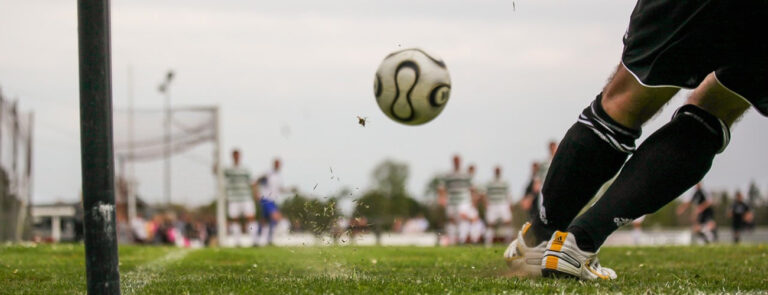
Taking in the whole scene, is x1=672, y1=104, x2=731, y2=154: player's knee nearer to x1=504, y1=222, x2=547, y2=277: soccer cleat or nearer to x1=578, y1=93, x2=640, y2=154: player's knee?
x1=578, y1=93, x2=640, y2=154: player's knee

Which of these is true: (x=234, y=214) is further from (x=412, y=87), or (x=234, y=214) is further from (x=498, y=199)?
(x=412, y=87)

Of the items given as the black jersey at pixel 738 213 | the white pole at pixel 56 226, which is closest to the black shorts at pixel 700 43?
the black jersey at pixel 738 213

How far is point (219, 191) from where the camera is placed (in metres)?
19.8

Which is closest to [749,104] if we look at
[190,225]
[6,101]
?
[6,101]

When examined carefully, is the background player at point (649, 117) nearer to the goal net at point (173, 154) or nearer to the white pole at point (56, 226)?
the goal net at point (173, 154)

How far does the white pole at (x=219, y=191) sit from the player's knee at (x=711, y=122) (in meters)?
16.6

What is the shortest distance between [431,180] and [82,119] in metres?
107

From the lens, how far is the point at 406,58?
430 centimetres

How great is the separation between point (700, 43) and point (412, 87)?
4.78ft

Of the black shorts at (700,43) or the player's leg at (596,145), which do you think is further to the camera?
the player's leg at (596,145)

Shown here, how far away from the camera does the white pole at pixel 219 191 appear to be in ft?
64.4

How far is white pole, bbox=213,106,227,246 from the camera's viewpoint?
19616 mm

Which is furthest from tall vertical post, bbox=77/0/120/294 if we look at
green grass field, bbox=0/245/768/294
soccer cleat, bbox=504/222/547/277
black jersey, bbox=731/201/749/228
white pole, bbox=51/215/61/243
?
white pole, bbox=51/215/61/243

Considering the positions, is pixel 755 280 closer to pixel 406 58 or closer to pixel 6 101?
pixel 406 58
